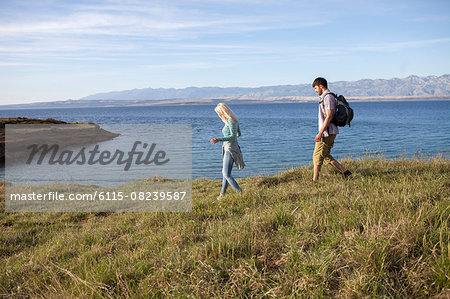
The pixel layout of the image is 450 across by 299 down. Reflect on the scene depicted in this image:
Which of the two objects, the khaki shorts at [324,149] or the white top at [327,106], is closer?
the white top at [327,106]

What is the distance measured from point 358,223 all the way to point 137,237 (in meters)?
3.31

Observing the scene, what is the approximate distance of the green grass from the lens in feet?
10.3

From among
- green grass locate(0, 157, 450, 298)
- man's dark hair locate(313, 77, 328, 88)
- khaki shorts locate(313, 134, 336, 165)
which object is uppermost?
man's dark hair locate(313, 77, 328, 88)

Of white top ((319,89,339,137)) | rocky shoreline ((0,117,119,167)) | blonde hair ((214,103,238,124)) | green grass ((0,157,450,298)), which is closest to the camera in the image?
green grass ((0,157,450,298))

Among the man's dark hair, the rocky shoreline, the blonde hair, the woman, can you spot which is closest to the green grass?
the woman

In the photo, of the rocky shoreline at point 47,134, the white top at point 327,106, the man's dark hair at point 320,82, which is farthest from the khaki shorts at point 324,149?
the rocky shoreline at point 47,134

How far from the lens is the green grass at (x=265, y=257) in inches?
123

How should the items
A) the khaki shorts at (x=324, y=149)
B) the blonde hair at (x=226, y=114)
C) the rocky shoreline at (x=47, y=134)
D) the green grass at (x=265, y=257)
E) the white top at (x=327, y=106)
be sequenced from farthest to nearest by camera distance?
1. the rocky shoreline at (x=47, y=134)
2. the khaki shorts at (x=324, y=149)
3. the blonde hair at (x=226, y=114)
4. the white top at (x=327, y=106)
5. the green grass at (x=265, y=257)

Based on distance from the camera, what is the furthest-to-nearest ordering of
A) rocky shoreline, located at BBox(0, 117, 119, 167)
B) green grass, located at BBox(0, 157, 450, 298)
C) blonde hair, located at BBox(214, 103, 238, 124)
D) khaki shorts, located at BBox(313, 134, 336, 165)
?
rocky shoreline, located at BBox(0, 117, 119, 167) < khaki shorts, located at BBox(313, 134, 336, 165) < blonde hair, located at BBox(214, 103, 238, 124) < green grass, located at BBox(0, 157, 450, 298)

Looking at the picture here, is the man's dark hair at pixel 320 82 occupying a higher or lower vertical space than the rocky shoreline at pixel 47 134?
higher

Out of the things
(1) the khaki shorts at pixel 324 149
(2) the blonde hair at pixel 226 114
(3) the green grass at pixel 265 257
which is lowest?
(3) the green grass at pixel 265 257

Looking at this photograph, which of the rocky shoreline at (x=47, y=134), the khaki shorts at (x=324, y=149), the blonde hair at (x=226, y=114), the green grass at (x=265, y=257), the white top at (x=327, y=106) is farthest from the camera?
the rocky shoreline at (x=47, y=134)

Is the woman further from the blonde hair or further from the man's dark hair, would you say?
the man's dark hair

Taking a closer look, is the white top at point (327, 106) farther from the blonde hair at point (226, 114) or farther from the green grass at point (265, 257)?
the green grass at point (265, 257)
